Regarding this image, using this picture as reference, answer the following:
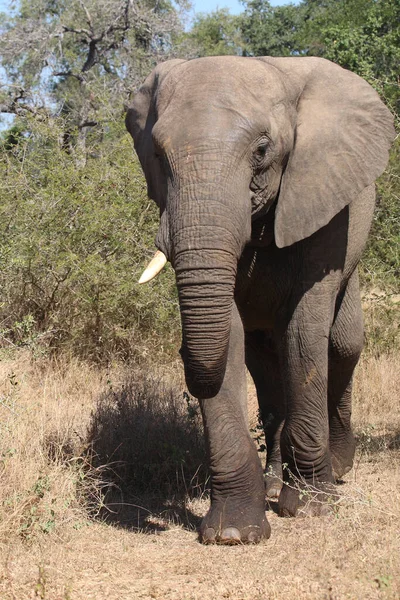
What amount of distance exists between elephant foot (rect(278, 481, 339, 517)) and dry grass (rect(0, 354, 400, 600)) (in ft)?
0.31

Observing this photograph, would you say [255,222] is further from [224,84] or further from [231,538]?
[231,538]

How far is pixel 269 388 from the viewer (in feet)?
20.8

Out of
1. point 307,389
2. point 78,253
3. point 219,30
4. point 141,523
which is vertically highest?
point 307,389

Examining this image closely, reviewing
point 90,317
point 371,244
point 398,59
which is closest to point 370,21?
point 398,59

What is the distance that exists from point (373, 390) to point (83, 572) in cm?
445

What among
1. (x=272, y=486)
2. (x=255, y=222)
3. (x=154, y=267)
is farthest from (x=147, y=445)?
(x=154, y=267)

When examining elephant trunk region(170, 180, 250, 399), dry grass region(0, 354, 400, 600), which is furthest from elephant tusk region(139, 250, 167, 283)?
dry grass region(0, 354, 400, 600)

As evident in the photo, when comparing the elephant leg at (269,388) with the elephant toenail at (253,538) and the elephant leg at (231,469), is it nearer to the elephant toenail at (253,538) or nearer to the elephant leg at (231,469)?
the elephant leg at (231,469)

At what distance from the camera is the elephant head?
407 cm

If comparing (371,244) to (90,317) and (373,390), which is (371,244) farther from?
(90,317)

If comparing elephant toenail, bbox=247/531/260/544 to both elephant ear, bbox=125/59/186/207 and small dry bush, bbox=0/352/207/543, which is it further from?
elephant ear, bbox=125/59/186/207

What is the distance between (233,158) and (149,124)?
1090 millimetres

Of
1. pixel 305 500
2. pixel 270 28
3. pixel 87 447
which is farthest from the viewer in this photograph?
pixel 270 28

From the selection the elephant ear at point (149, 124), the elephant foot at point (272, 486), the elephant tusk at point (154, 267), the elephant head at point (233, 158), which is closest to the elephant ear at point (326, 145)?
the elephant head at point (233, 158)
